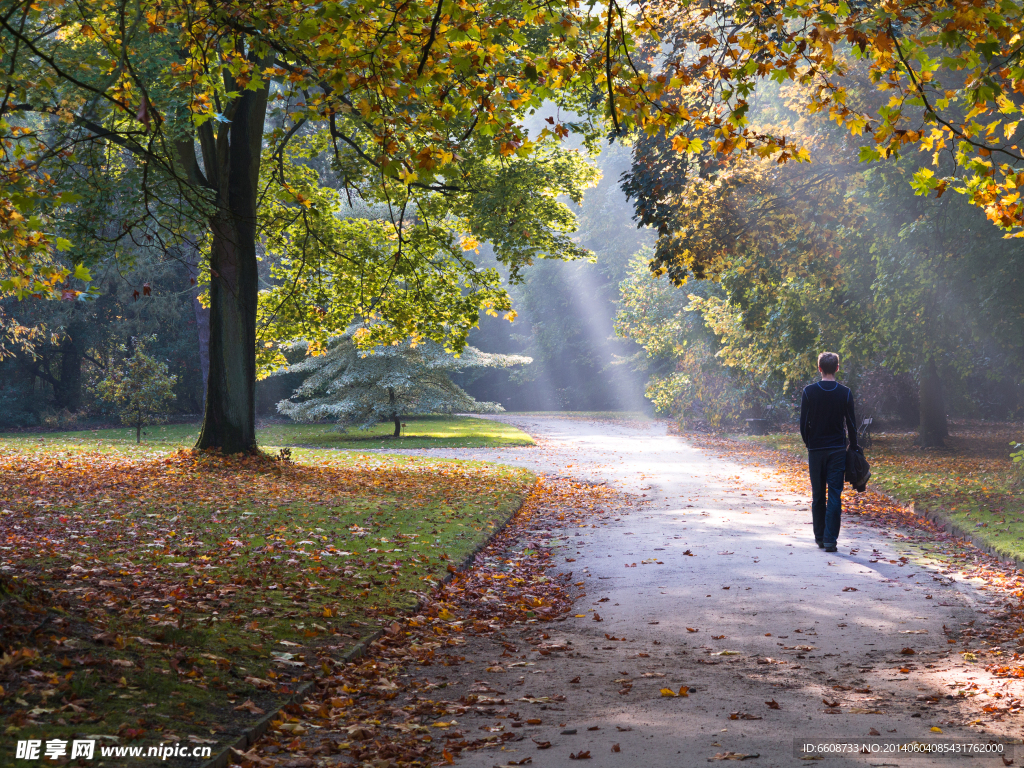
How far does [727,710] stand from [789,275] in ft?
59.9

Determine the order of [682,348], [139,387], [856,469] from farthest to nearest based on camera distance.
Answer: [682,348], [139,387], [856,469]

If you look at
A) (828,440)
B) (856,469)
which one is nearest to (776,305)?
(828,440)

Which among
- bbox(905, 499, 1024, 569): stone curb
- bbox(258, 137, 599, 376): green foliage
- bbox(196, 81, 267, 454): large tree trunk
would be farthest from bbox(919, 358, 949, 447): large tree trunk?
bbox(196, 81, 267, 454): large tree trunk

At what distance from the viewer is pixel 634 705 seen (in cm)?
459

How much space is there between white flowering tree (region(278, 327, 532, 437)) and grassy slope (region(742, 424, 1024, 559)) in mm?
12472

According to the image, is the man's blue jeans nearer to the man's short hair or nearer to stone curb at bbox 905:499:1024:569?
the man's short hair

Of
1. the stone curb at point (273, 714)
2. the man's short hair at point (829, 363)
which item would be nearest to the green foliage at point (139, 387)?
the stone curb at point (273, 714)

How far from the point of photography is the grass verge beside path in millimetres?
4238

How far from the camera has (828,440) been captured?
30.5 ft

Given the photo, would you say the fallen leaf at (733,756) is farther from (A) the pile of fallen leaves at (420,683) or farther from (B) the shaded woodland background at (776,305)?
(B) the shaded woodland background at (776,305)

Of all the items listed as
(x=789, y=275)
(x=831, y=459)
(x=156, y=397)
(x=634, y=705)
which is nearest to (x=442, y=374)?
(x=156, y=397)

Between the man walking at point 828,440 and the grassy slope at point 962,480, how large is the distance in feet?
6.06

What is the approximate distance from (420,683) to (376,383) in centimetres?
2634

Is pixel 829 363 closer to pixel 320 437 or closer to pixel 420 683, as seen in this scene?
pixel 420 683
